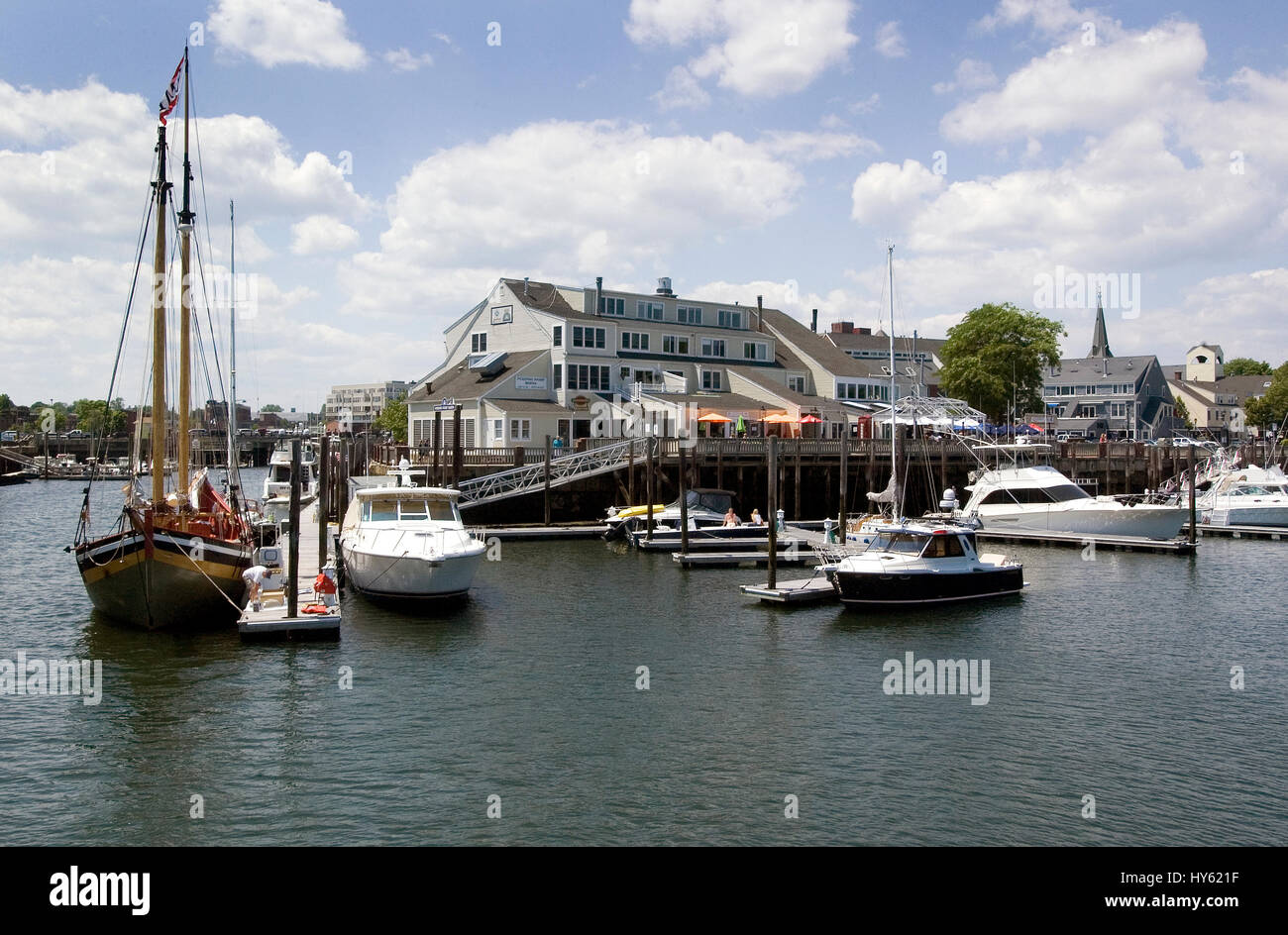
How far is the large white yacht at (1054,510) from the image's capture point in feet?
156

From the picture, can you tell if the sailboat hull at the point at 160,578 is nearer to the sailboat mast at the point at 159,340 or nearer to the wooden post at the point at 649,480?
the sailboat mast at the point at 159,340

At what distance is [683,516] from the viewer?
133 ft

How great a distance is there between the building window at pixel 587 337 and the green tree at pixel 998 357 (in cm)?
3296

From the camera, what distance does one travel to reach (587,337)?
219 feet

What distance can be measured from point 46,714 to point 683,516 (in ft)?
82.3

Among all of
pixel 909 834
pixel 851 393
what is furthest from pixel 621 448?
pixel 909 834

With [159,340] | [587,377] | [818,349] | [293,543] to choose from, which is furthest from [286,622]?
[818,349]

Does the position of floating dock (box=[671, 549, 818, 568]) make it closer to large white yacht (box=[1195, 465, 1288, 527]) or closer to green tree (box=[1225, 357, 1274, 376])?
large white yacht (box=[1195, 465, 1288, 527])

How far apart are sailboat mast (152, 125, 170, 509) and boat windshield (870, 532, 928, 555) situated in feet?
66.0

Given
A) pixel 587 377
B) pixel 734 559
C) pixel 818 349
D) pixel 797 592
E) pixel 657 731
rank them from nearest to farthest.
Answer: pixel 657 731 < pixel 797 592 < pixel 734 559 < pixel 587 377 < pixel 818 349
